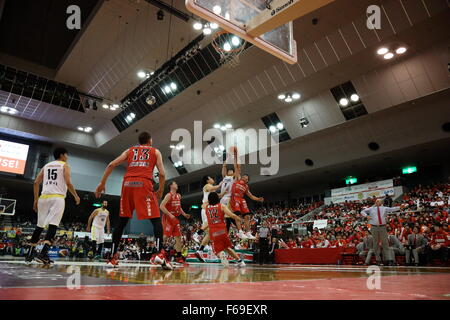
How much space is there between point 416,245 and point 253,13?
826 centimetres

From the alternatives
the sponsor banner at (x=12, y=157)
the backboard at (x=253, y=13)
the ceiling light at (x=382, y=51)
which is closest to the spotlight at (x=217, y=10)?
the backboard at (x=253, y=13)

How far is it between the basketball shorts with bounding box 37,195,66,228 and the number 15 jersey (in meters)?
0.10

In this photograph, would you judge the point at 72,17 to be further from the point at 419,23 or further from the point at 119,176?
the point at 119,176

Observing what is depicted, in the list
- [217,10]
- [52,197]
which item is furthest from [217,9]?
[52,197]

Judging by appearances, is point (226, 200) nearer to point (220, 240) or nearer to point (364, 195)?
point (220, 240)

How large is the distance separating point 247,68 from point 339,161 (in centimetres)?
825

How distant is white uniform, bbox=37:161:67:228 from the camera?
17.3ft

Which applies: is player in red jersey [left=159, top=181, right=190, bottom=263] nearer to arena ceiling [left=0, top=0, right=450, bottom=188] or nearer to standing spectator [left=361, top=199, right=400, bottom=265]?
standing spectator [left=361, top=199, right=400, bottom=265]

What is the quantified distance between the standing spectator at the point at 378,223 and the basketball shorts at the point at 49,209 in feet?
23.7

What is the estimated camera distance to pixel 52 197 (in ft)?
17.5

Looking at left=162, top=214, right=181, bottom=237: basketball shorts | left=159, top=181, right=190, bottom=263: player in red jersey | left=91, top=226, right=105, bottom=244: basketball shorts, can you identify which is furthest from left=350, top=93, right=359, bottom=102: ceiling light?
left=91, top=226, right=105, bottom=244: basketball shorts

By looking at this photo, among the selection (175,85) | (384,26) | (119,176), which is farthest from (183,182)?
(384,26)

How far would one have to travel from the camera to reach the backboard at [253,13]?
16.5ft

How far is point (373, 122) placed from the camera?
16.7 metres
